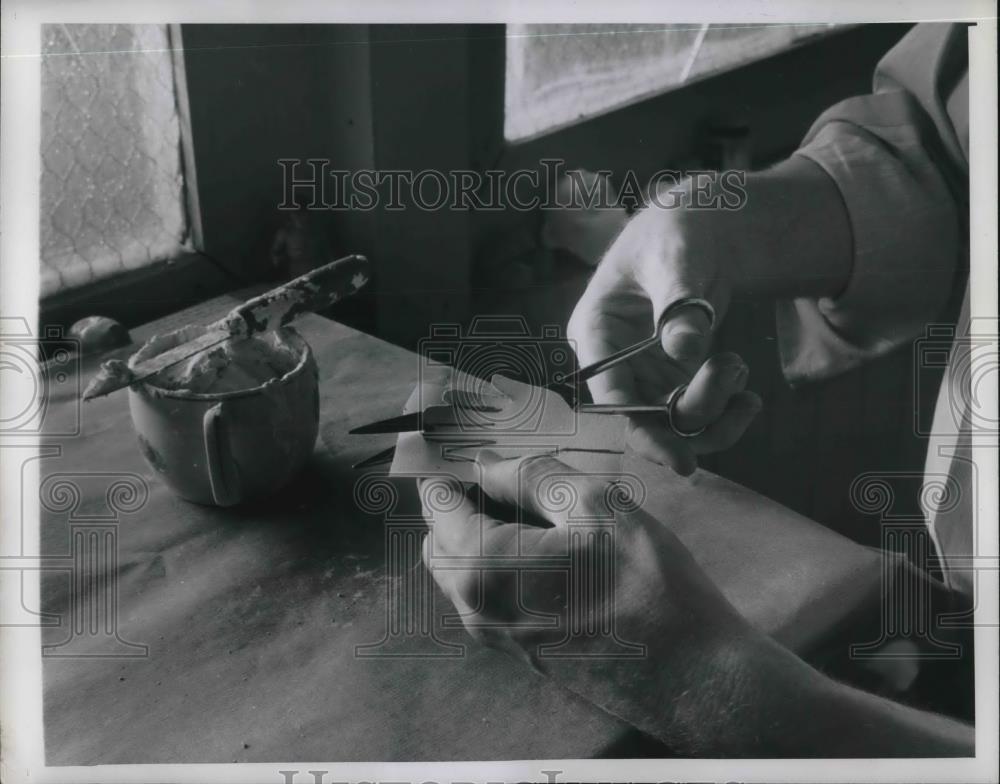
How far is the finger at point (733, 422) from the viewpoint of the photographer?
2.49 feet

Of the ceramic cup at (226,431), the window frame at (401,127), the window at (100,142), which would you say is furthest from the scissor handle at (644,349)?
the window at (100,142)

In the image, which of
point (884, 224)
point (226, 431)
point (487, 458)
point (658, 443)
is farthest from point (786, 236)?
point (226, 431)

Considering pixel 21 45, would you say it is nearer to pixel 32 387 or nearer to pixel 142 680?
pixel 32 387

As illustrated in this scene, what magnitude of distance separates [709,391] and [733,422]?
34 millimetres

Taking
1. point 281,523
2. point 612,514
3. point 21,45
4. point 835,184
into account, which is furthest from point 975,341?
point 21,45

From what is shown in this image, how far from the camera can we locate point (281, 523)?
0.73 metres

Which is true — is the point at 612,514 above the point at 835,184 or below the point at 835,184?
below

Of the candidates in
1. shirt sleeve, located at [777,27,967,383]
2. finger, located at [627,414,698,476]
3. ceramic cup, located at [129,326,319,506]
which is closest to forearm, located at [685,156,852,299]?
shirt sleeve, located at [777,27,967,383]

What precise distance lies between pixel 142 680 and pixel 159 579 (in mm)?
75

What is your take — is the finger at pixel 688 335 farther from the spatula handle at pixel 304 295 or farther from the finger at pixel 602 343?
the spatula handle at pixel 304 295

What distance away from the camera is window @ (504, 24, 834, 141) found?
0.76m

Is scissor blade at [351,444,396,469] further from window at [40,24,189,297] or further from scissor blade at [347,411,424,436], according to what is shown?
window at [40,24,189,297]

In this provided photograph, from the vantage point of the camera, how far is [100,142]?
77 cm

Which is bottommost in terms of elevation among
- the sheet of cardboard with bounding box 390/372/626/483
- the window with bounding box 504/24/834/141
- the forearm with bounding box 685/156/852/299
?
the sheet of cardboard with bounding box 390/372/626/483
